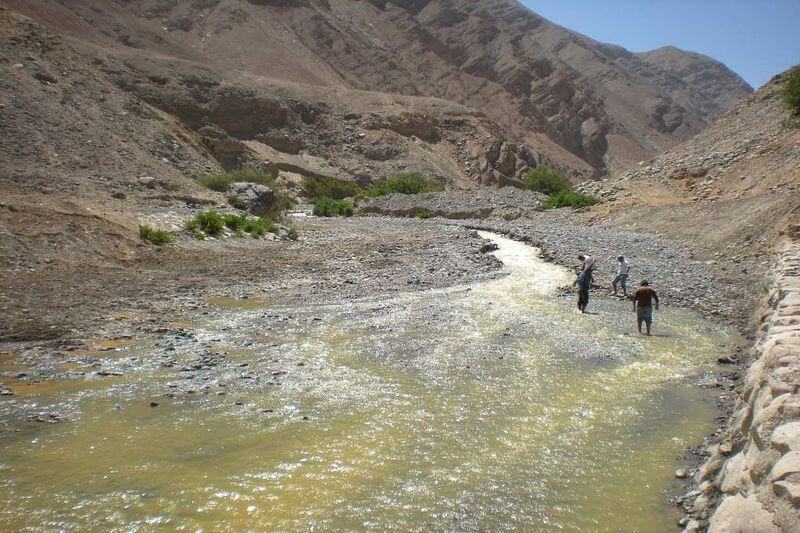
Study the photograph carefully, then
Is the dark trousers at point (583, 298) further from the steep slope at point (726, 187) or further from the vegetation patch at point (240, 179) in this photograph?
the vegetation patch at point (240, 179)

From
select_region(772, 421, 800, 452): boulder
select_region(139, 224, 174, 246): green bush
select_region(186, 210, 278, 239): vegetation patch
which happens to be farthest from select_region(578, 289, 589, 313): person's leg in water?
select_region(186, 210, 278, 239): vegetation patch

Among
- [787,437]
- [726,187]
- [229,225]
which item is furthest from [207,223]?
[726,187]

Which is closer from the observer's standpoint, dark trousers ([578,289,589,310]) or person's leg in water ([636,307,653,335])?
person's leg in water ([636,307,653,335])

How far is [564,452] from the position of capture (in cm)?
700

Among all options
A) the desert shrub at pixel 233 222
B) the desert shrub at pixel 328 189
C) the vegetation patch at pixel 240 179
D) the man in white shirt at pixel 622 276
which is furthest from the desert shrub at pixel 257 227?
the desert shrub at pixel 328 189

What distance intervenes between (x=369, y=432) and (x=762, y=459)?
4233 mm

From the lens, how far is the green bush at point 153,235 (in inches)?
765

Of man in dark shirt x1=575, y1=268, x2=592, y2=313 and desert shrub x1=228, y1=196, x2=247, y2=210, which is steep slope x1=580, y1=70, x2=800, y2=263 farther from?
desert shrub x1=228, y1=196, x2=247, y2=210

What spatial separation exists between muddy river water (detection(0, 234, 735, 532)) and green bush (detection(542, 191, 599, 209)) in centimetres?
2702

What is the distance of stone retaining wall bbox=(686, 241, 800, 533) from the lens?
4.00 m

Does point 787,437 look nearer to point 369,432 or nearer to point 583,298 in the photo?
point 369,432

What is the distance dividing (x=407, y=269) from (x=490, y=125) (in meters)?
66.6

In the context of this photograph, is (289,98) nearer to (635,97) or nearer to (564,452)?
(564,452)

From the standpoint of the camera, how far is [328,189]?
184 ft
